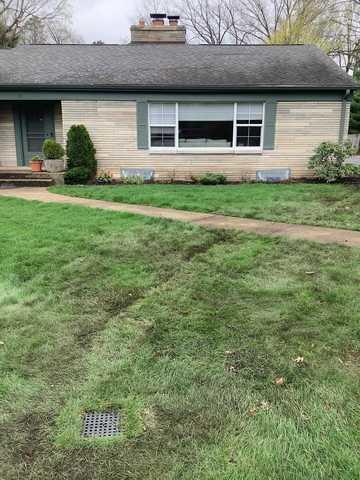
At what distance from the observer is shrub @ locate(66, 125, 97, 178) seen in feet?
38.9

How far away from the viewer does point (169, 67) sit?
13.3m

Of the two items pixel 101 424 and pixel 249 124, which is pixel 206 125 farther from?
pixel 101 424

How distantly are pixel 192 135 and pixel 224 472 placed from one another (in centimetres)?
1150

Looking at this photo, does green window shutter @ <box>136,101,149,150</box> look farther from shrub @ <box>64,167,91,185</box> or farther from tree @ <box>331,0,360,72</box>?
tree @ <box>331,0,360,72</box>

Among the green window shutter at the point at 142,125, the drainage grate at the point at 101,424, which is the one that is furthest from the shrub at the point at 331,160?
the drainage grate at the point at 101,424

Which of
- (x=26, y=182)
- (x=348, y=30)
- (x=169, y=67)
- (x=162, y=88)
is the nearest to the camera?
(x=26, y=182)

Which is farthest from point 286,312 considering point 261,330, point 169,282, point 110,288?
point 110,288

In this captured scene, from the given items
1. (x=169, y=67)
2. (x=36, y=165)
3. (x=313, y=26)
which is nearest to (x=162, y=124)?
(x=169, y=67)

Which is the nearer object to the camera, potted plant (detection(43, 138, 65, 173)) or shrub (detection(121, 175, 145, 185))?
potted plant (detection(43, 138, 65, 173))

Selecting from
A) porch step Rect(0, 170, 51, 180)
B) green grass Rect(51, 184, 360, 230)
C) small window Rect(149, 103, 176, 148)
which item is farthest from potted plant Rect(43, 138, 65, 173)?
small window Rect(149, 103, 176, 148)

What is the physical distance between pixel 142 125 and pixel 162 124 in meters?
0.61

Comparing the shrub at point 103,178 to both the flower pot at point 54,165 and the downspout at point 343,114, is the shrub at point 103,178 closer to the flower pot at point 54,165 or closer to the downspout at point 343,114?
the flower pot at point 54,165

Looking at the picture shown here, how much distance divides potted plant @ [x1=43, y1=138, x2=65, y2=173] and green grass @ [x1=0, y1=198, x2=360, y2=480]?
6804 mm

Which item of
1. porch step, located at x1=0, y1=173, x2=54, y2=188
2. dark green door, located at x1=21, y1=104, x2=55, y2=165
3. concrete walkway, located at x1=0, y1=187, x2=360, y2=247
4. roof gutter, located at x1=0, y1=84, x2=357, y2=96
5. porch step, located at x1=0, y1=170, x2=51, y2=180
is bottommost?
concrete walkway, located at x1=0, y1=187, x2=360, y2=247
